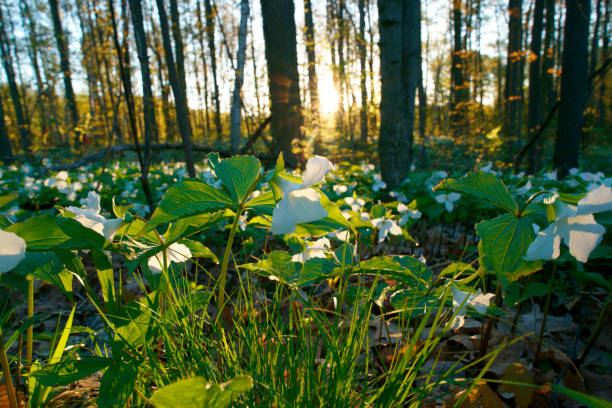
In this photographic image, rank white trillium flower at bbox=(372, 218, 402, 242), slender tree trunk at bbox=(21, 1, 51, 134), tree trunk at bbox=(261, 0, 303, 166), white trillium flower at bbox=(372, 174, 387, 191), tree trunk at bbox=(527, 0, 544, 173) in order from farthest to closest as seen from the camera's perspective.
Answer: slender tree trunk at bbox=(21, 1, 51, 134)
tree trunk at bbox=(527, 0, 544, 173)
tree trunk at bbox=(261, 0, 303, 166)
white trillium flower at bbox=(372, 174, 387, 191)
white trillium flower at bbox=(372, 218, 402, 242)

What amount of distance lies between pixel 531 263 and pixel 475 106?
Answer: 9340 mm

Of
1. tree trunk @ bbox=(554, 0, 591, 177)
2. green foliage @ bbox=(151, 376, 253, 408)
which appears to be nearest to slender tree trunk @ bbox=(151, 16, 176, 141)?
green foliage @ bbox=(151, 376, 253, 408)

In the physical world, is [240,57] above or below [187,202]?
above

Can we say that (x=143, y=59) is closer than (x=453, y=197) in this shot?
No

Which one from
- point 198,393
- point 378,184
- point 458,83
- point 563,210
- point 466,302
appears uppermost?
point 458,83

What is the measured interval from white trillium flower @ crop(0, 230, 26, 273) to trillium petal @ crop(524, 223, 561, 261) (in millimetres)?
923

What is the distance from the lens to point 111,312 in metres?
0.81

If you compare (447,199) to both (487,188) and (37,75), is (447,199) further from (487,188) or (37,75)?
(37,75)

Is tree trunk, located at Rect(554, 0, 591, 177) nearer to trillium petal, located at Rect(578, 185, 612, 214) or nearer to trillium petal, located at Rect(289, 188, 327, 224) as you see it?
trillium petal, located at Rect(578, 185, 612, 214)

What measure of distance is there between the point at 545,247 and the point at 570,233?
73 millimetres

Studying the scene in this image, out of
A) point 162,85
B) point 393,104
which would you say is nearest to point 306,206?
point 393,104

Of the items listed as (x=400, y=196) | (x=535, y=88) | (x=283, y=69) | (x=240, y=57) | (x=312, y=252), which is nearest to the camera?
(x=312, y=252)

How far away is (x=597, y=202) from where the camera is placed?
70 centimetres

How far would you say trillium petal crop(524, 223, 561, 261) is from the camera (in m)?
0.73
